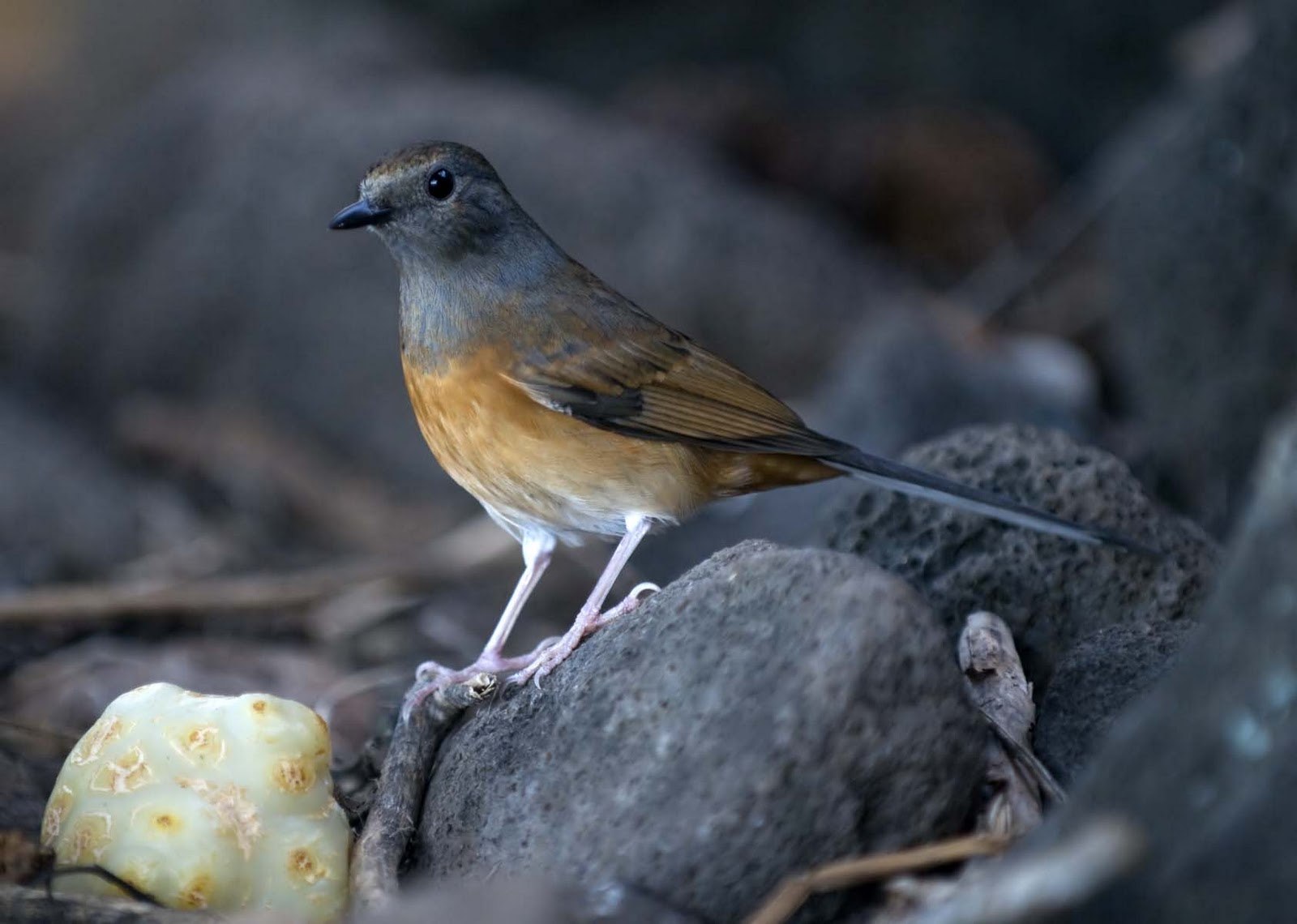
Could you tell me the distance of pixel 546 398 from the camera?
3881mm

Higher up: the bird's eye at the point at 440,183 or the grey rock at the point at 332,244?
the grey rock at the point at 332,244

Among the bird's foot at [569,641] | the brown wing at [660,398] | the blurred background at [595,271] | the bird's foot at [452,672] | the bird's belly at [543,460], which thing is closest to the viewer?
the bird's foot at [569,641]

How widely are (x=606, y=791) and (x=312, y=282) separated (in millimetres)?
6329

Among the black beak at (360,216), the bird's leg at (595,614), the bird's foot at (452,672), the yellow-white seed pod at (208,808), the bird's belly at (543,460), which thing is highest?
the black beak at (360,216)

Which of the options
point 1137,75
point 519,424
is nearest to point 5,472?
point 519,424

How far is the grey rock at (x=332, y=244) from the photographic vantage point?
8.05 metres

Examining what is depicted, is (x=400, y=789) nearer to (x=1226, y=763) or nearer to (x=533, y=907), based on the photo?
(x=533, y=907)

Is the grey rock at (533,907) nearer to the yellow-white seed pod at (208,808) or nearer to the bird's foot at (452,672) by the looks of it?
the yellow-white seed pod at (208,808)

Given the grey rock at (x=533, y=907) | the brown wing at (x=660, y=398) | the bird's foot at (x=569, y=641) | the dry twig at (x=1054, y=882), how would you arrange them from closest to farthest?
the dry twig at (x=1054, y=882), the grey rock at (x=533, y=907), the bird's foot at (x=569, y=641), the brown wing at (x=660, y=398)

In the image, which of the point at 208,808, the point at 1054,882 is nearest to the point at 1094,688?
the point at 1054,882

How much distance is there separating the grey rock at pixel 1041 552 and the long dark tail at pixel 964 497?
0.31 feet

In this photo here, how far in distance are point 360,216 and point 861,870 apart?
2311mm

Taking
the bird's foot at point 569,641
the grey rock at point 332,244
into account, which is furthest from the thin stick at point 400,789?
the grey rock at point 332,244

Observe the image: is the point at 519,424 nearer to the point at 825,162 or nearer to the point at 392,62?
the point at 825,162
